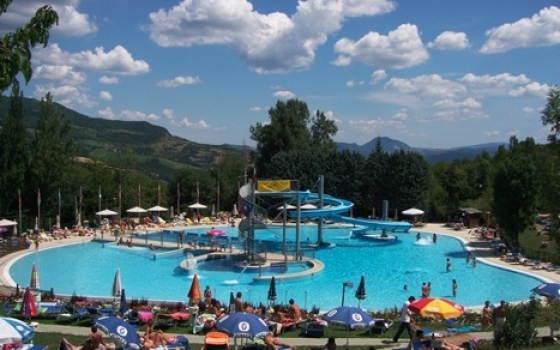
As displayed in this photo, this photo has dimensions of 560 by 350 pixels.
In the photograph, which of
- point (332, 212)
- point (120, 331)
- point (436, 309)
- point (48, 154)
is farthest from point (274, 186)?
point (120, 331)

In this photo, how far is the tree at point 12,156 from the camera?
4231 cm

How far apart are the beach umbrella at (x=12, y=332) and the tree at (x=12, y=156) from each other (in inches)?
1295

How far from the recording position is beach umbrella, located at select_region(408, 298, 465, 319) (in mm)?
15602

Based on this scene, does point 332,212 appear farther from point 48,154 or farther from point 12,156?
point 12,156

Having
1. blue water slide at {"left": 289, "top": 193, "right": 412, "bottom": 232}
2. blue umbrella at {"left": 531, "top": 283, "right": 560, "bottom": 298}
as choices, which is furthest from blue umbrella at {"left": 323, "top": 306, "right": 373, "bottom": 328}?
blue water slide at {"left": 289, "top": 193, "right": 412, "bottom": 232}

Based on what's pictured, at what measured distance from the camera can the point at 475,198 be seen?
2295 inches

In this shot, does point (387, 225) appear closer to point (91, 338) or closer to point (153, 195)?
point (153, 195)

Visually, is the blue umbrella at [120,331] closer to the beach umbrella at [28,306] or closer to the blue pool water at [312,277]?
the beach umbrella at [28,306]

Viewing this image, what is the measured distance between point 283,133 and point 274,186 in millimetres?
27250

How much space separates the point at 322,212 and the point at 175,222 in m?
16.1

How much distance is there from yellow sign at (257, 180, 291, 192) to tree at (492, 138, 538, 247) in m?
12.4

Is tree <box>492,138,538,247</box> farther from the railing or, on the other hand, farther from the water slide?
the railing

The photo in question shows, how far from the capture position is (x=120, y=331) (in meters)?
13.0

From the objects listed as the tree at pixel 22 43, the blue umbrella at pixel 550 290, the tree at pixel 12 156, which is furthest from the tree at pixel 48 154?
the tree at pixel 22 43
